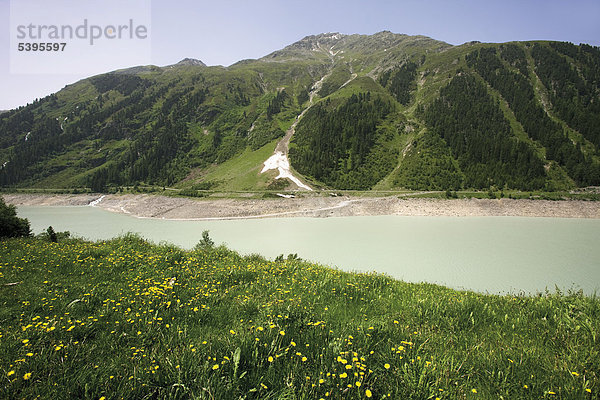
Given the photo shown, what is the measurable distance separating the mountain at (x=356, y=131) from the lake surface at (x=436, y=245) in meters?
34.8

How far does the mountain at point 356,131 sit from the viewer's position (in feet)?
233

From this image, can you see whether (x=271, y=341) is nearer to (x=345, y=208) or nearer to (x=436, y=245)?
(x=436, y=245)

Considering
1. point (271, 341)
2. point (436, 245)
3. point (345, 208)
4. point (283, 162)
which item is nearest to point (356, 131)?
point (283, 162)

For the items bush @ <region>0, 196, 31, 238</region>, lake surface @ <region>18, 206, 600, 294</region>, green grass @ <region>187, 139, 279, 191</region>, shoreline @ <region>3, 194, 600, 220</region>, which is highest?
green grass @ <region>187, 139, 279, 191</region>

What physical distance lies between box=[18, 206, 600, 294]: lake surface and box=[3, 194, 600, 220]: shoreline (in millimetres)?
3682

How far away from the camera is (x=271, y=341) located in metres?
2.94

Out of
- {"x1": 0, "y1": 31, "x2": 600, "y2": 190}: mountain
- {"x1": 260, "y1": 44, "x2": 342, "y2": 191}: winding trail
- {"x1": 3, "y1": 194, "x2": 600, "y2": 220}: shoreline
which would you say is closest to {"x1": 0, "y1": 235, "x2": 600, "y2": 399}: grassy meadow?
{"x1": 3, "y1": 194, "x2": 600, "y2": 220}: shoreline

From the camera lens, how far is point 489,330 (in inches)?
158

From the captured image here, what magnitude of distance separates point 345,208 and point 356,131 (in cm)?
5106

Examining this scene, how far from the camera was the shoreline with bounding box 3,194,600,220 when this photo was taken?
42.1m

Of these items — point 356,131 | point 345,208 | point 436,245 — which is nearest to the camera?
point 436,245

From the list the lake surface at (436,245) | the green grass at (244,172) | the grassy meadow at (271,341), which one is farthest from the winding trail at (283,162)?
the grassy meadow at (271,341)

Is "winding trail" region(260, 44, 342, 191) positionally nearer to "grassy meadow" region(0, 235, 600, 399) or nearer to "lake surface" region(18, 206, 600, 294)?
"lake surface" region(18, 206, 600, 294)

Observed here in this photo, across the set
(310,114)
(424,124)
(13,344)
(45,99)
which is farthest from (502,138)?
(45,99)
